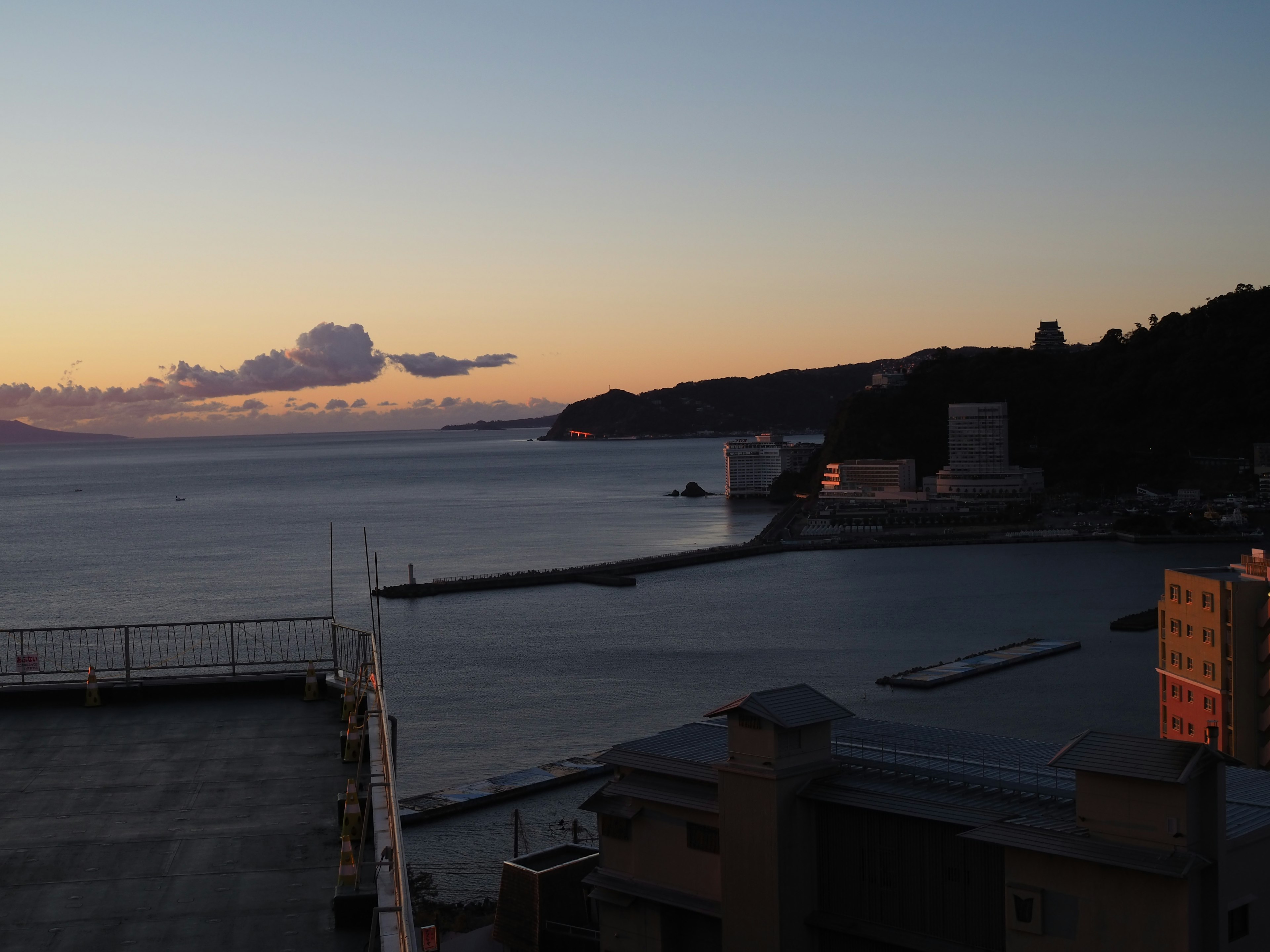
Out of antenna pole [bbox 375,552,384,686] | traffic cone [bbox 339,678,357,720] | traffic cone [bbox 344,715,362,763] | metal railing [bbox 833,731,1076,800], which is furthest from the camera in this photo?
metal railing [bbox 833,731,1076,800]

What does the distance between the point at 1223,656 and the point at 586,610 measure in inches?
664

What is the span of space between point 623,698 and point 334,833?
1567cm

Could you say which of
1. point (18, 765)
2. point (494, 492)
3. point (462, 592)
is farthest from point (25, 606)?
point (494, 492)

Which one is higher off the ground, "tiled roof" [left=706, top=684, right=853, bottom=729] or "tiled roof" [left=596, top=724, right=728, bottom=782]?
"tiled roof" [left=706, top=684, right=853, bottom=729]

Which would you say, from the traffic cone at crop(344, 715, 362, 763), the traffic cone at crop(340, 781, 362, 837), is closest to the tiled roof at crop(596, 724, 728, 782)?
the traffic cone at crop(344, 715, 362, 763)

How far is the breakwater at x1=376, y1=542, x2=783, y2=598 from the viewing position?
100ft

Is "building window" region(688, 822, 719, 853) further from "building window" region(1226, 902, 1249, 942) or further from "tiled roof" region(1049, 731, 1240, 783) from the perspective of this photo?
"building window" region(1226, 902, 1249, 942)

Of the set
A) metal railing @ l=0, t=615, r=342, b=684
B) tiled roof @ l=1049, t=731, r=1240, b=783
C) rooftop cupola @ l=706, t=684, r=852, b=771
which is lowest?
metal railing @ l=0, t=615, r=342, b=684

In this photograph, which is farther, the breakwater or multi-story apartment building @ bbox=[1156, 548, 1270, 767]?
the breakwater

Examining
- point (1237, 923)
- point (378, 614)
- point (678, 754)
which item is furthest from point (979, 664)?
point (378, 614)

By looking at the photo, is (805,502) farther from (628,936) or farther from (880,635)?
(628,936)

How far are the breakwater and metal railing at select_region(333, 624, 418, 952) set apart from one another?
26328mm

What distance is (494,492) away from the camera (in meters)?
68.5

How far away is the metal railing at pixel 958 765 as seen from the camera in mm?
6324
